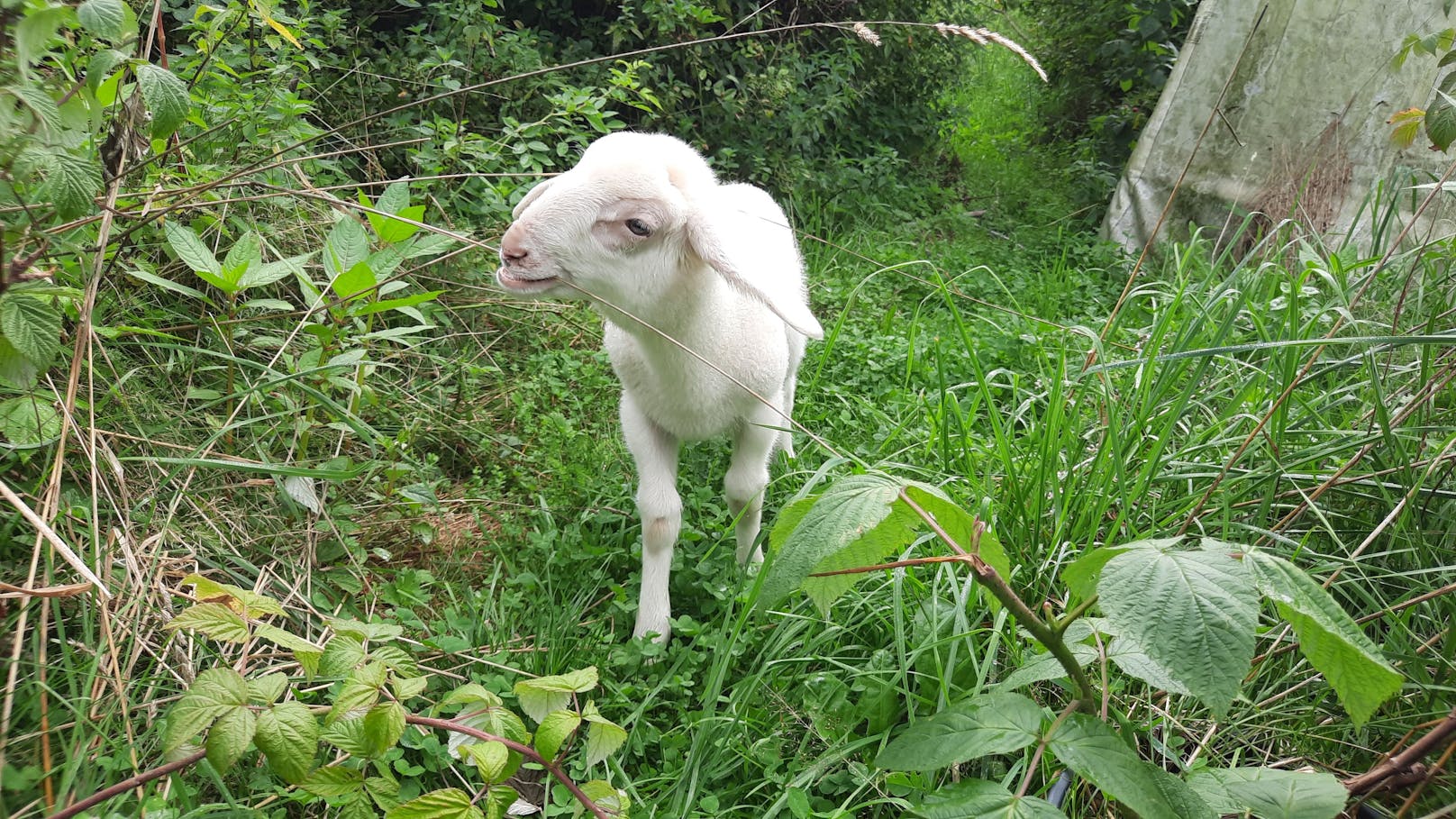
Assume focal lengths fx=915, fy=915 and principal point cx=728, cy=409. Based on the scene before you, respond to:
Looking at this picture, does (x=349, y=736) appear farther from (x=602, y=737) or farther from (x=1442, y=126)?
(x=1442, y=126)

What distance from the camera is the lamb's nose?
2.24 metres

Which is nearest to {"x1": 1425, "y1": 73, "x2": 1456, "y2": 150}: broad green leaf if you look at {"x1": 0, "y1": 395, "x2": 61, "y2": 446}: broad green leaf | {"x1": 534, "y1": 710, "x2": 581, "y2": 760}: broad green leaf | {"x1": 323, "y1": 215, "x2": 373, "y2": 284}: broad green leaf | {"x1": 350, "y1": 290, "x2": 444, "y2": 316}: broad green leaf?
{"x1": 534, "y1": 710, "x2": 581, "y2": 760}: broad green leaf

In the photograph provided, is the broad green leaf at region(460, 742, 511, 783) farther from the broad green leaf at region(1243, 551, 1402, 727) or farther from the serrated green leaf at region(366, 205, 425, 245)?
the serrated green leaf at region(366, 205, 425, 245)

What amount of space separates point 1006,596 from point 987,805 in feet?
0.95

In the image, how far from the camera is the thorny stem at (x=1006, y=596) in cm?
116

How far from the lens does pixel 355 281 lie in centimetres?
228

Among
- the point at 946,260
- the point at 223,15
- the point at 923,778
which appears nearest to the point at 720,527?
the point at 923,778

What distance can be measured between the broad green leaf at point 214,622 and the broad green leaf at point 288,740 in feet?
0.58

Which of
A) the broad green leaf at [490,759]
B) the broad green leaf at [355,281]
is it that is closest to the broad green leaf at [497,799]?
the broad green leaf at [490,759]

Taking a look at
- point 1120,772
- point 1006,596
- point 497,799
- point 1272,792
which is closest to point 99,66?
point 497,799

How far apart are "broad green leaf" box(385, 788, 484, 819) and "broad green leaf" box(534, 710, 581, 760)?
0.14 meters

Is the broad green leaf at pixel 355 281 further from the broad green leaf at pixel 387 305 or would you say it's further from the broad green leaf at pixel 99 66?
the broad green leaf at pixel 99 66

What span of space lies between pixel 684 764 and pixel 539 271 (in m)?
1.21

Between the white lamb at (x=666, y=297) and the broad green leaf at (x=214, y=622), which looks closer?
the broad green leaf at (x=214, y=622)
